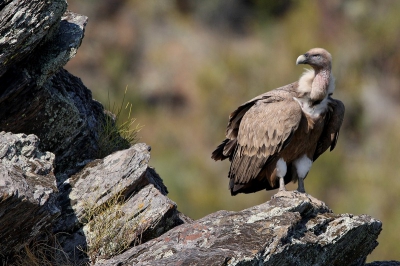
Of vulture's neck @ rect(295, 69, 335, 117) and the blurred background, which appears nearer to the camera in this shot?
vulture's neck @ rect(295, 69, 335, 117)

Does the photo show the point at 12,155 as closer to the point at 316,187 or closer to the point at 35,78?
the point at 35,78

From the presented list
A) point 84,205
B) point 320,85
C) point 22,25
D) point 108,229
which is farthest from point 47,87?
point 320,85

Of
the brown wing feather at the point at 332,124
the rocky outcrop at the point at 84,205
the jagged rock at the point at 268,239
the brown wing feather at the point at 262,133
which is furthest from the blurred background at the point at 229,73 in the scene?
the jagged rock at the point at 268,239

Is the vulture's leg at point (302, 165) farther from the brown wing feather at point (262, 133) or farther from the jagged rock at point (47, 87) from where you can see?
the jagged rock at point (47, 87)

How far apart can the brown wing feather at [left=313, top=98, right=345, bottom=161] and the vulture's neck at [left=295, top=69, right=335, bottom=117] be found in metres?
0.14

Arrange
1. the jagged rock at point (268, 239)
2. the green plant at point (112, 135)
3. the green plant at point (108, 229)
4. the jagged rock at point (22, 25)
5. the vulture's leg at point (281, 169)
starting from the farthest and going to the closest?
1. the vulture's leg at point (281, 169)
2. the green plant at point (112, 135)
3. the green plant at point (108, 229)
4. the jagged rock at point (22, 25)
5. the jagged rock at point (268, 239)

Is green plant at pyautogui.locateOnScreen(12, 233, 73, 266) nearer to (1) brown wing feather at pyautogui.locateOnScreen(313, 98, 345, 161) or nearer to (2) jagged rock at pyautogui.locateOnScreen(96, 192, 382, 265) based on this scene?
(2) jagged rock at pyautogui.locateOnScreen(96, 192, 382, 265)

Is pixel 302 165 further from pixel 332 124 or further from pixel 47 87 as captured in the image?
pixel 47 87

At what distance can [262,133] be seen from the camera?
30.1 feet

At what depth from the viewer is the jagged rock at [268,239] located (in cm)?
683

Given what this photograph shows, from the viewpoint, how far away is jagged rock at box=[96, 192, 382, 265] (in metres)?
6.83

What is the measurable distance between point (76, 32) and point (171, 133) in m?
24.0

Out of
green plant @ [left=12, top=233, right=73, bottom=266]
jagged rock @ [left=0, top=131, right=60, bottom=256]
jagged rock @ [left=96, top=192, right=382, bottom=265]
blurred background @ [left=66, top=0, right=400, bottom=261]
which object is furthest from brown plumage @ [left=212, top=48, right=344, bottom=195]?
blurred background @ [left=66, top=0, right=400, bottom=261]

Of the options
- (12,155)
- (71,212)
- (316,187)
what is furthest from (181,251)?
(316,187)
